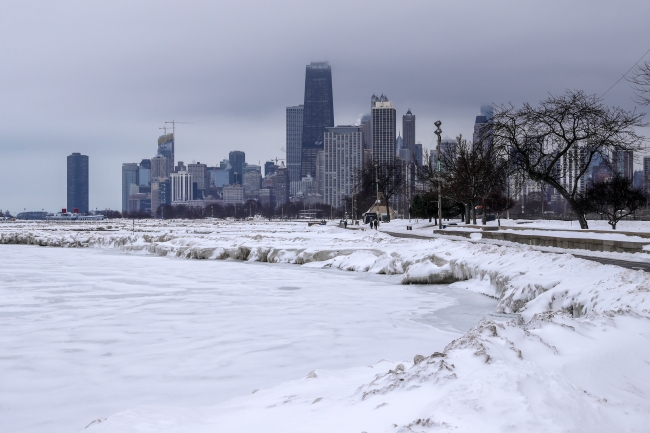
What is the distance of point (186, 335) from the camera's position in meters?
11.0

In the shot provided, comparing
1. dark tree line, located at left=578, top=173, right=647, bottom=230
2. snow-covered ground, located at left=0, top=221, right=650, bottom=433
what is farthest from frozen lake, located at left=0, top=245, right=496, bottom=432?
dark tree line, located at left=578, top=173, right=647, bottom=230

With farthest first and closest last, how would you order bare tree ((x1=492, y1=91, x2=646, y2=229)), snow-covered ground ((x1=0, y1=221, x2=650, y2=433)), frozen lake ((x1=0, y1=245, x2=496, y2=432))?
bare tree ((x1=492, y1=91, x2=646, y2=229)) → frozen lake ((x1=0, y1=245, x2=496, y2=432)) → snow-covered ground ((x1=0, y1=221, x2=650, y2=433))

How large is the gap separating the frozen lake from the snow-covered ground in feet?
0.15

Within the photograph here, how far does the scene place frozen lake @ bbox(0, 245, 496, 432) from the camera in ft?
24.4

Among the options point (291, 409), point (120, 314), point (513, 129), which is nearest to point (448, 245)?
point (513, 129)

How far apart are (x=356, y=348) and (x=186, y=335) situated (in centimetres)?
324

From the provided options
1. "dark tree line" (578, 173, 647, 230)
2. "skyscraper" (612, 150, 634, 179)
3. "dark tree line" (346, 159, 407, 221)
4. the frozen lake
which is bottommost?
the frozen lake

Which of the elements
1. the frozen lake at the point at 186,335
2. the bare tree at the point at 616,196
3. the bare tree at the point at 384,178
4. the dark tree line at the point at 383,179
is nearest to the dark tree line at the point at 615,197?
the bare tree at the point at 616,196

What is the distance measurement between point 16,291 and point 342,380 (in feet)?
46.3

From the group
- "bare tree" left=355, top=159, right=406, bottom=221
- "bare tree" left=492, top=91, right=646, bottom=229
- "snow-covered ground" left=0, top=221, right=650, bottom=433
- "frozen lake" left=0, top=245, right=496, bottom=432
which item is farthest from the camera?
"bare tree" left=355, top=159, right=406, bottom=221

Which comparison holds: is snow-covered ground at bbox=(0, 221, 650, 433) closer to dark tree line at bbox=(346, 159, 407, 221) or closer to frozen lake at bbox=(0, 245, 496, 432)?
frozen lake at bbox=(0, 245, 496, 432)

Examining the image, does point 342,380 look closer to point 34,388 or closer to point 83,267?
point 34,388

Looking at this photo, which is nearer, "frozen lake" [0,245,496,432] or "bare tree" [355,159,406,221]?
"frozen lake" [0,245,496,432]

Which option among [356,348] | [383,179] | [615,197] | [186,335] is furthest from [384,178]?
[356,348]
